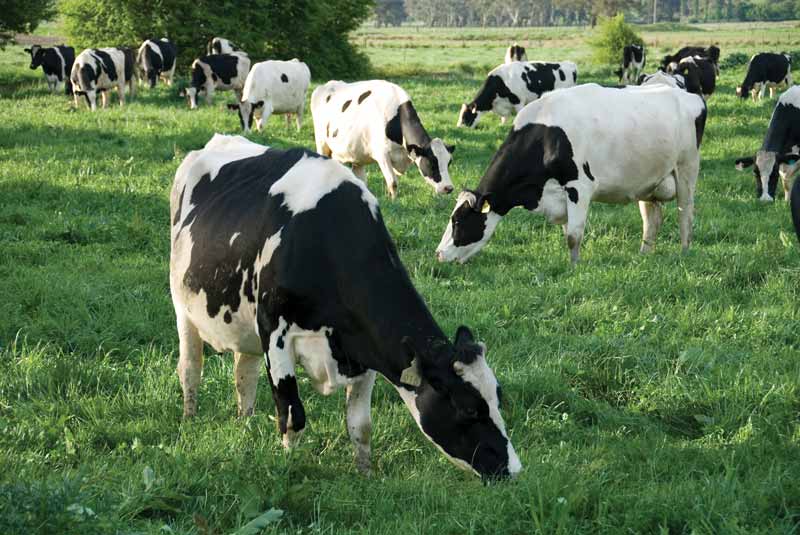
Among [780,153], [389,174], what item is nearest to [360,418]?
[389,174]

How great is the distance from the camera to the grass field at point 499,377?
425 centimetres

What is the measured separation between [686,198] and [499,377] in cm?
512

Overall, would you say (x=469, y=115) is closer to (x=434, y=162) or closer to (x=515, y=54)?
(x=434, y=162)

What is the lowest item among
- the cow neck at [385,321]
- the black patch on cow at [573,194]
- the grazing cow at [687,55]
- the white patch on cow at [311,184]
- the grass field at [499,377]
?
the grass field at [499,377]

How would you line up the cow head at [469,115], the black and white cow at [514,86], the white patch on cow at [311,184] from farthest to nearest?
the black and white cow at [514,86] → the cow head at [469,115] → the white patch on cow at [311,184]

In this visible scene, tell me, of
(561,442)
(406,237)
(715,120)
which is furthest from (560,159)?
(715,120)

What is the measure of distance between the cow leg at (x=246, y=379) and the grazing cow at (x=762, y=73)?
73.7 feet

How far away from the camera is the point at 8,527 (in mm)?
3590

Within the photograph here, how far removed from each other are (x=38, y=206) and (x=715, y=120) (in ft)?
44.2

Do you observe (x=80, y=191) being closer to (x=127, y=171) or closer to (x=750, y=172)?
(x=127, y=171)

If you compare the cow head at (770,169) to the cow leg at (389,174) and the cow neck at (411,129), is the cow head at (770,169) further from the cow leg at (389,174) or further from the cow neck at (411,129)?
the cow leg at (389,174)

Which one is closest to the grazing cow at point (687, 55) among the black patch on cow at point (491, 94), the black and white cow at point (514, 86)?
the black and white cow at point (514, 86)

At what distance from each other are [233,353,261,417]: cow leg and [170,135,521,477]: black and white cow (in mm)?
207

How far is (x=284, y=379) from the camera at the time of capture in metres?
4.84
